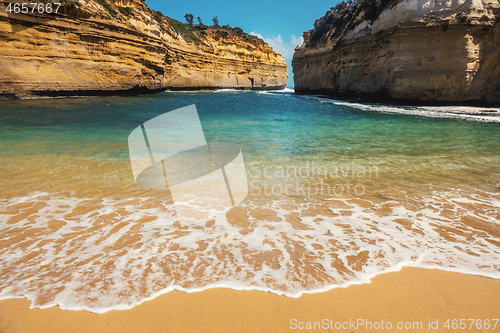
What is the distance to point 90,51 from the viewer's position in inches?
853

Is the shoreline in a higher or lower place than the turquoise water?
higher

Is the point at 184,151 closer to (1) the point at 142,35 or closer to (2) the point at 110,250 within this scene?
(2) the point at 110,250

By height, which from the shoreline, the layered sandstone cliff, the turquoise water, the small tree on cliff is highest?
the small tree on cliff

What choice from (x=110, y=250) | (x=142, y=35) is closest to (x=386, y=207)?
(x=110, y=250)

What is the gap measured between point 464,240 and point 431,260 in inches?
24.4

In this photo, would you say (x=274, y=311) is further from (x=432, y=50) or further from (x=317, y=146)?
(x=432, y=50)

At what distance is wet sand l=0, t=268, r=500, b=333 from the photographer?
153 centimetres

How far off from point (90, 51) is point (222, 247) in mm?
25765

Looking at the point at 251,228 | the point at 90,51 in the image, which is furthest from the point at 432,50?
the point at 90,51

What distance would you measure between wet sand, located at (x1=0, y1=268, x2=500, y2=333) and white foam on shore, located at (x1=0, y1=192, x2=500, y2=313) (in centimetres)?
7

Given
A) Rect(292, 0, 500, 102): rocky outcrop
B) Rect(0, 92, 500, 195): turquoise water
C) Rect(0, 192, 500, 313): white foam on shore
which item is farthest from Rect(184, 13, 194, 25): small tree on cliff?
Rect(0, 192, 500, 313): white foam on shore

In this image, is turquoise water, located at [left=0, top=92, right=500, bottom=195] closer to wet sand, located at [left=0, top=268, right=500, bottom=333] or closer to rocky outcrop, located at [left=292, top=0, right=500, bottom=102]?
wet sand, located at [left=0, top=268, right=500, bottom=333]

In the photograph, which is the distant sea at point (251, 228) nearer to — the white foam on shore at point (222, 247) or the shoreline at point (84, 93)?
the white foam on shore at point (222, 247)

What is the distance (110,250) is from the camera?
7.42 feet
